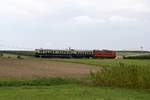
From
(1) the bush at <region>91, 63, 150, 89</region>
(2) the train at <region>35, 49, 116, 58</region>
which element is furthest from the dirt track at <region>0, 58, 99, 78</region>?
(2) the train at <region>35, 49, 116, 58</region>

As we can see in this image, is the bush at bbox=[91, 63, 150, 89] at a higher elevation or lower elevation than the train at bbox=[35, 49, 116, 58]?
lower

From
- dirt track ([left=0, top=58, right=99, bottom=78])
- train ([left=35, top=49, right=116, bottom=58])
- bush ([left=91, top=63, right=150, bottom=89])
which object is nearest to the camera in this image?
bush ([left=91, top=63, right=150, bottom=89])

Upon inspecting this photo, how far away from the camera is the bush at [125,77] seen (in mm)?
25625

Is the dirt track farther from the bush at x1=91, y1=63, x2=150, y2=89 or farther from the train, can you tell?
the train

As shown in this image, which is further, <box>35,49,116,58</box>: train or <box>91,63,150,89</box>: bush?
<box>35,49,116,58</box>: train

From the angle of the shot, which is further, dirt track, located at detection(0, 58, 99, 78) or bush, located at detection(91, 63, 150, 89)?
dirt track, located at detection(0, 58, 99, 78)

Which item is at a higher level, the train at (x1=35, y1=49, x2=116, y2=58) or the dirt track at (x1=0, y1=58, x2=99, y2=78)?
the train at (x1=35, y1=49, x2=116, y2=58)

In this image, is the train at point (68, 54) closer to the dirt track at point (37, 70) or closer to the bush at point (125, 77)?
the dirt track at point (37, 70)

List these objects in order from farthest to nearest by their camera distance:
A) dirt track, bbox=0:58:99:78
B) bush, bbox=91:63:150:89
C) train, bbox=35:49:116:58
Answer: train, bbox=35:49:116:58
dirt track, bbox=0:58:99:78
bush, bbox=91:63:150:89

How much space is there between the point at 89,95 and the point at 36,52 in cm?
6709

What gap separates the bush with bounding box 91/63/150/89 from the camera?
25.6 metres

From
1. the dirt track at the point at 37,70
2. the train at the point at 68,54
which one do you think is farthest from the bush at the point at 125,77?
the train at the point at 68,54

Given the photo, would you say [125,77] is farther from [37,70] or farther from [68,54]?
[68,54]

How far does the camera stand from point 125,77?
26094 millimetres
